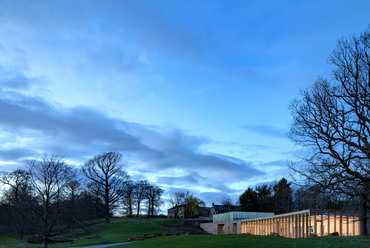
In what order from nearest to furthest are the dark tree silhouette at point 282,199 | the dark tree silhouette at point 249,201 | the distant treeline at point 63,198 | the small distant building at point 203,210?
the distant treeline at point 63,198 → the dark tree silhouette at point 282,199 → the dark tree silhouette at point 249,201 → the small distant building at point 203,210

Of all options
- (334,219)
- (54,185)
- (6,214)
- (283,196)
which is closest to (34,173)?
(54,185)

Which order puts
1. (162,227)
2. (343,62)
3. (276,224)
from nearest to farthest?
(343,62) → (276,224) → (162,227)

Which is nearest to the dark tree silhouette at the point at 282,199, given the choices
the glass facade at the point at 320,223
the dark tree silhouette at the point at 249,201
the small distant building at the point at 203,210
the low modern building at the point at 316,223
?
the dark tree silhouette at the point at 249,201

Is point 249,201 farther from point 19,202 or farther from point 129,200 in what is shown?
point 19,202

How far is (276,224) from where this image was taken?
126ft

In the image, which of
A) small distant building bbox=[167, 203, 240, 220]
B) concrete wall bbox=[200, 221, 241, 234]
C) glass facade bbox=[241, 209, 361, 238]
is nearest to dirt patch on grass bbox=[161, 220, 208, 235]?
concrete wall bbox=[200, 221, 241, 234]

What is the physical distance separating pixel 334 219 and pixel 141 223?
33205 millimetres

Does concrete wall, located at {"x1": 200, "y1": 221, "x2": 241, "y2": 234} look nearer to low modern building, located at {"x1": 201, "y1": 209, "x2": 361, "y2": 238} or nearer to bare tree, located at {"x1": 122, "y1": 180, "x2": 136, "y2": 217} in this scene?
low modern building, located at {"x1": 201, "y1": 209, "x2": 361, "y2": 238}

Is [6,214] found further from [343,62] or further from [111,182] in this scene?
[343,62]

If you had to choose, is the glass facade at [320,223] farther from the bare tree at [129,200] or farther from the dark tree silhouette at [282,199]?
the bare tree at [129,200]

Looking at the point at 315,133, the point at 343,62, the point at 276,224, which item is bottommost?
the point at 276,224

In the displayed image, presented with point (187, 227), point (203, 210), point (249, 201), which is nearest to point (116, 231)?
point (187, 227)

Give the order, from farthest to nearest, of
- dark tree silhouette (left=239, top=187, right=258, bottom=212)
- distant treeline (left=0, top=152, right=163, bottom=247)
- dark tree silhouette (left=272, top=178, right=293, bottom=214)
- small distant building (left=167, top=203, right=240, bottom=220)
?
small distant building (left=167, top=203, right=240, bottom=220)
dark tree silhouette (left=239, top=187, right=258, bottom=212)
dark tree silhouette (left=272, top=178, right=293, bottom=214)
distant treeline (left=0, top=152, right=163, bottom=247)

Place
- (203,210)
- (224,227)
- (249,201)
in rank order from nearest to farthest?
(224,227) < (249,201) < (203,210)
